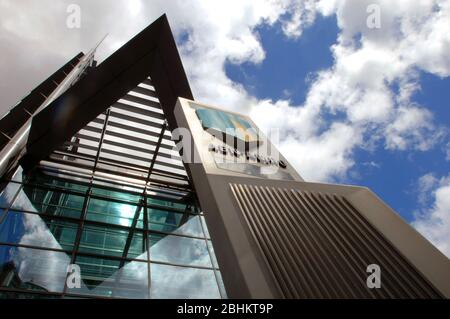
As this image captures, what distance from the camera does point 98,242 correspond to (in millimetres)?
10523

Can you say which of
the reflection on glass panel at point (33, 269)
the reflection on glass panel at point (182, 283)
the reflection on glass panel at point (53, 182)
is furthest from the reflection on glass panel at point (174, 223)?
the reflection on glass panel at point (33, 269)

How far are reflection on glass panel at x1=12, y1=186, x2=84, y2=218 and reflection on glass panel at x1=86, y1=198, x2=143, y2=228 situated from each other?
0.50 metres

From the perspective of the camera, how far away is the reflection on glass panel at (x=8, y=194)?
35.6ft

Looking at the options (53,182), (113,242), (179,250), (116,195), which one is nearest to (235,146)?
(179,250)

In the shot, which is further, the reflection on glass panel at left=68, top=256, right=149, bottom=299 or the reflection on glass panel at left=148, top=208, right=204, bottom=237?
the reflection on glass panel at left=148, top=208, right=204, bottom=237

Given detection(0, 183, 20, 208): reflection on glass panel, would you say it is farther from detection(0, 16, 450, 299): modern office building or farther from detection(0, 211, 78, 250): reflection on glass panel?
detection(0, 211, 78, 250): reflection on glass panel

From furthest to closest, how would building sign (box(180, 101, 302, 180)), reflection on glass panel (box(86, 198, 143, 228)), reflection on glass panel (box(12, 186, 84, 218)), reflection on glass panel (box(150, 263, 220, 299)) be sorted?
reflection on glass panel (box(86, 198, 143, 228)) < reflection on glass panel (box(12, 186, 84, 218)) < reflection on glass panel (box(150, 263, 220, 299)) < building sign (box(180, 101, 302, 180))

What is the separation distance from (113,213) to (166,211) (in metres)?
2.35

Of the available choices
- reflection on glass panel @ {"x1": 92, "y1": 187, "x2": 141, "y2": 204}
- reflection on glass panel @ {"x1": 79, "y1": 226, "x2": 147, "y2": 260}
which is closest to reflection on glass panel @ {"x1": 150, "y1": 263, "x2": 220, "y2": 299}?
reflection on glass panel @ {"x1": 79, "y1": 226, "x2": 147, "y2": 260}

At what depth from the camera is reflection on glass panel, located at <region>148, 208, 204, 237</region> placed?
1258cm

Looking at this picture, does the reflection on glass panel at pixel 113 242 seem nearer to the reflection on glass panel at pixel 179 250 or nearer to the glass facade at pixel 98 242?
the glass facade at pixel 98 242

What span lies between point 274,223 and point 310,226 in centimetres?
64
